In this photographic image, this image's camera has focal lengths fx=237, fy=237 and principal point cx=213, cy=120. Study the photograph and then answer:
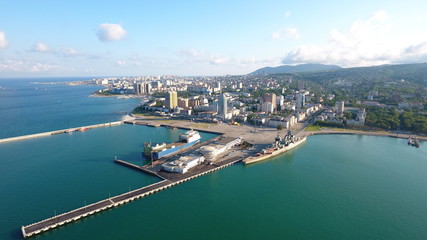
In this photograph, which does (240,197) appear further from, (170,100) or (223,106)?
(170,100)

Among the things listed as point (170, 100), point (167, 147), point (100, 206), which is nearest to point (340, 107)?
point (170, 100)

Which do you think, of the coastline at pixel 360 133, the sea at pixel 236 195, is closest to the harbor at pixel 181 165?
the sea at pixel 236 195

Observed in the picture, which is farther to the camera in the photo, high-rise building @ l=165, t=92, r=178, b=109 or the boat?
high-rise building @ l=165, t=92, r=178, b=109

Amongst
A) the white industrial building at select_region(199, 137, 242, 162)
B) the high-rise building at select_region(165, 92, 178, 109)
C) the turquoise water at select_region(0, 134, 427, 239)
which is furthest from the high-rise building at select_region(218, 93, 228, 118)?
the turquoise water at select_region(0, 134, 427, 239)

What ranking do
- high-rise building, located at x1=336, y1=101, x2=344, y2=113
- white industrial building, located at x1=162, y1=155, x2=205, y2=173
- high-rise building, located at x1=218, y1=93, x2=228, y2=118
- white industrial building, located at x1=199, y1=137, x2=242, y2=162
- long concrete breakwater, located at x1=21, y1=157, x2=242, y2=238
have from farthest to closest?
high-rise building, located at x1=336, y1=101, x2=344, y2=113
high-rise building, located at x1=218, y1=93, x2=228, y2=118
white industrial building, located at x1=199, y1=137, x2=242, y2=162
white industrial building, located at x1=162, y1=155, x2=205, y2=173
long concrete breakwater, located at x1=21, y1=157, x2=242, y2=238

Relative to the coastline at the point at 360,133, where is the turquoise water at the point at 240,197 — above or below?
below

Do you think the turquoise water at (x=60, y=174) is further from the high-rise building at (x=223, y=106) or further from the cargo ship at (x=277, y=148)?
the high-rise building at (x=223, y=106)

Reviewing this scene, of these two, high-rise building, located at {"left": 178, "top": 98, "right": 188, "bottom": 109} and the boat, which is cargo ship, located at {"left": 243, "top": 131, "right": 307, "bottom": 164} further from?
high-rise building, located at {"left": 178, "top": 98, "right": 188, "bottom": 109}
